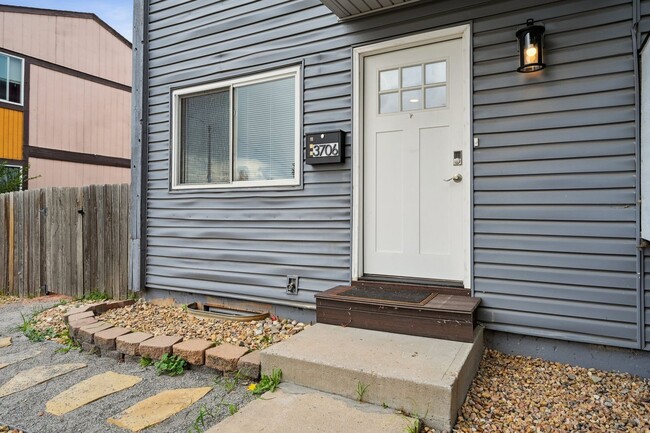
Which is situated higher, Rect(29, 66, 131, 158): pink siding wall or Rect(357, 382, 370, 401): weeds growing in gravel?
Rect(29, 66, 131, 158): pink siding wall

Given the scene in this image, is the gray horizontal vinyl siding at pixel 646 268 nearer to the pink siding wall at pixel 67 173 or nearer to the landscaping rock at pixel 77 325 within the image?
the landscaping rock at pixel 77 325

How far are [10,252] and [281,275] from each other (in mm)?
4870

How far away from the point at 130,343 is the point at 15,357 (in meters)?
1.03

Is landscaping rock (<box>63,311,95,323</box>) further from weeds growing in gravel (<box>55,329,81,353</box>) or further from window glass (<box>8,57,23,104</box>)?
window glass (<box>8,57,23,104</box>)

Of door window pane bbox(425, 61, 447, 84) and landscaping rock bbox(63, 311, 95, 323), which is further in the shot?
landscaping rock bbox(63, 311, 95, 323)

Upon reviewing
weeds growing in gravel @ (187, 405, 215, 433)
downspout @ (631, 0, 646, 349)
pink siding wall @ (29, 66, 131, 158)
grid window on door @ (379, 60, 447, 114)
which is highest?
pink siding wall @ (29, 66, 131, 158)

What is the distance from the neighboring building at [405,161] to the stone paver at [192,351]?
1000 millimetres

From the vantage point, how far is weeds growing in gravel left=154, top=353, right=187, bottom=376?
2.66m

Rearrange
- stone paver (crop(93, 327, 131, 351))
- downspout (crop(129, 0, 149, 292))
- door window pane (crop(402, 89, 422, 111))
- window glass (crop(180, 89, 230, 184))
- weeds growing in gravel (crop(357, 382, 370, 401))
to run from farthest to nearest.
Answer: downspout (crop(129, 0, 149, 292)) → window glass (crop(180, 89, 230, 184)) → door window pane (crop(402, 89, 422, 111)) → stone paver (crop(93, 327, 131, 351)) → weeds growing in gravel (crop(357, 382, 370, 401))

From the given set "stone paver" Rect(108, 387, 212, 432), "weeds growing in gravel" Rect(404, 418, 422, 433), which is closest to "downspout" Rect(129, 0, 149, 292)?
"stone paver" Rect(108, 387, 212, 432)

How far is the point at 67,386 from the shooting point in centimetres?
254

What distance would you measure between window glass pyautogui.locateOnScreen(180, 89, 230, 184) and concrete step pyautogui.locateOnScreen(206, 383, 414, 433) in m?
2.53

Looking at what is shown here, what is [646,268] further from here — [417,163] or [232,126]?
[232,126]

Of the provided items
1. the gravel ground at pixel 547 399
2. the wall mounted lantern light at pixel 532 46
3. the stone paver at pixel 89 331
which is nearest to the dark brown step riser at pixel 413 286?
the gravel ground at pixel 547 399
